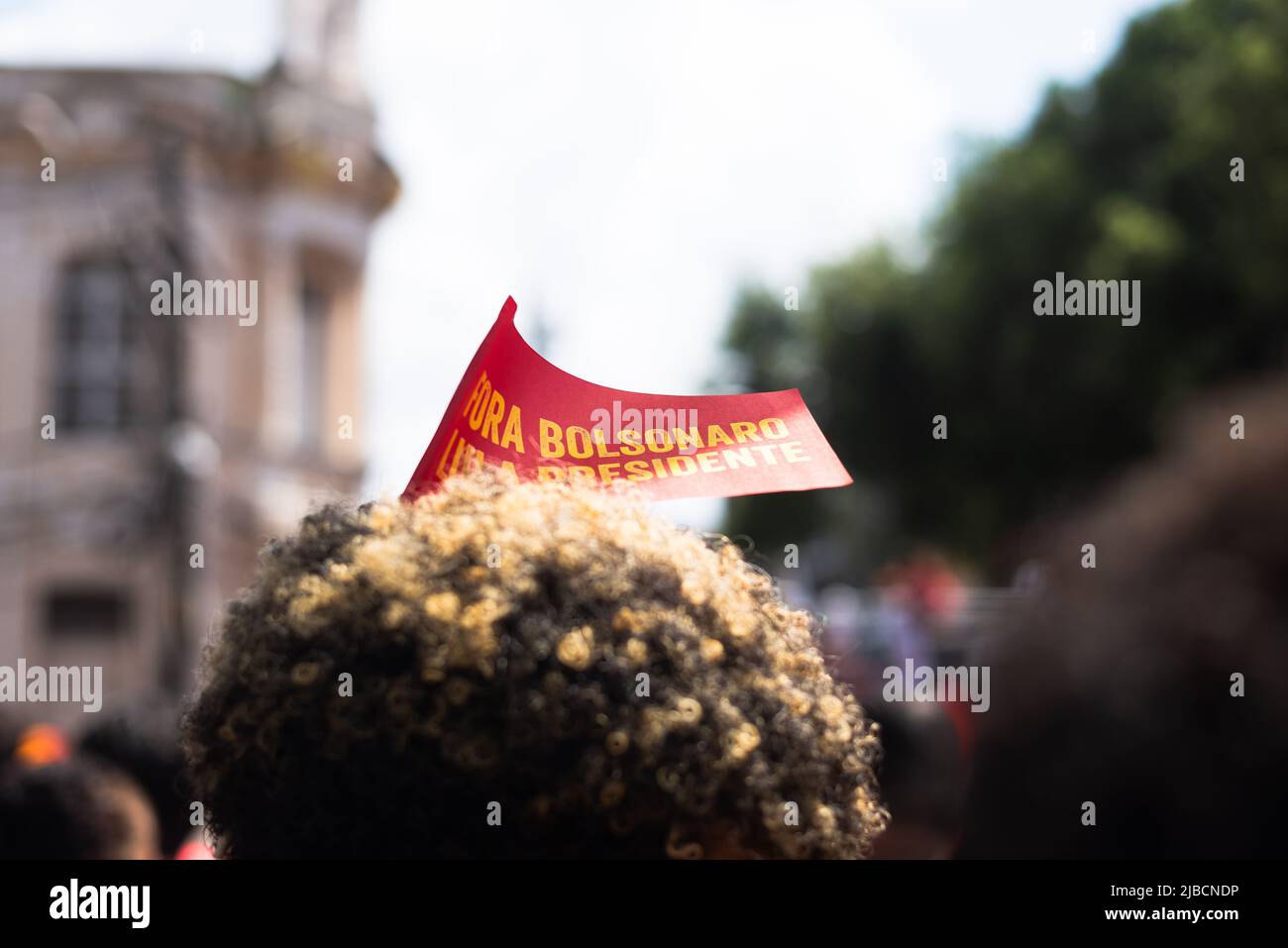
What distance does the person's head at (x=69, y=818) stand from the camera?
3.92 meters

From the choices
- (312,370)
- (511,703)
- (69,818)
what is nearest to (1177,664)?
(511,703)

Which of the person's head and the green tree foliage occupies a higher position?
the green tree foliage

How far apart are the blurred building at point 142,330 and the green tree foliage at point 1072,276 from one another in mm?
9769

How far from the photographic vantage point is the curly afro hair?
149 cm

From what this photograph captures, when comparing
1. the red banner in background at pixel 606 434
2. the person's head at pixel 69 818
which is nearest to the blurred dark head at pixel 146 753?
the person's head at pixel 69 818

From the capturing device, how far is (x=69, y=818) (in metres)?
3.95

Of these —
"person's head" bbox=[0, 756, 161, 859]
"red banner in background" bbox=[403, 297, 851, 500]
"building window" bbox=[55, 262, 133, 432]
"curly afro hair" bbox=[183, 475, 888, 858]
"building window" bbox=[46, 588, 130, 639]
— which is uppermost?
"building window" bbox=[55, 262, 133, 432]

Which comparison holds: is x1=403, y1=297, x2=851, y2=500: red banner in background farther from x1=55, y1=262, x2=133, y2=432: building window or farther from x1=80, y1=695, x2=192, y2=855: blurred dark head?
x1=55, y1=262, x2=133, y2=432: building window

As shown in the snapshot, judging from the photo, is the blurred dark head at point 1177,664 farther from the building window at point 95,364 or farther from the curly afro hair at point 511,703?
the building window at point 95,364

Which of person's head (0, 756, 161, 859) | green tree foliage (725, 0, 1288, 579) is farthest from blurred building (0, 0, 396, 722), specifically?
person's head (0, 756, 161, 859)

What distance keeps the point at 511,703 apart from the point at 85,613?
72.5 feet

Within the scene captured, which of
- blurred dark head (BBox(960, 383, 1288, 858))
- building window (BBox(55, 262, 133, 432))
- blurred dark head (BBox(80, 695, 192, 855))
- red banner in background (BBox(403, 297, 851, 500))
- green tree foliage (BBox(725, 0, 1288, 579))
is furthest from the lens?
building window (BBox(55, 262, 133, 432))

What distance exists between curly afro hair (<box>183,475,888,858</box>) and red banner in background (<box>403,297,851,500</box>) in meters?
0.17
